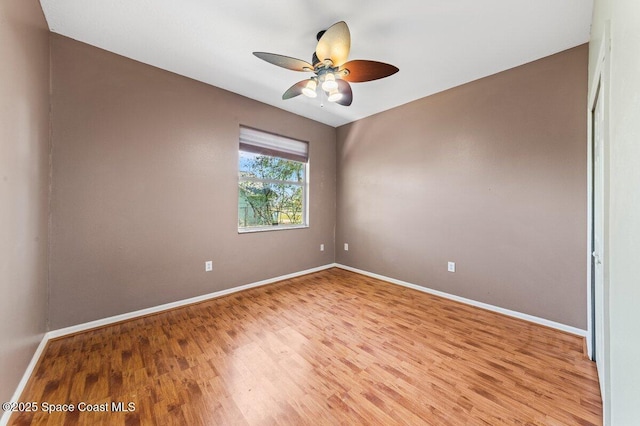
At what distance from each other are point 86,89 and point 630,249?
3.69m

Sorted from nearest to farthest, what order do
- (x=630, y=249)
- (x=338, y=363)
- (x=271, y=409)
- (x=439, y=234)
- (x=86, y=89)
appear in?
(x=630, y=249) → (x=271, y=409) → (x=338, y=363) → (x=86, y=89) → (x=439, y=234)

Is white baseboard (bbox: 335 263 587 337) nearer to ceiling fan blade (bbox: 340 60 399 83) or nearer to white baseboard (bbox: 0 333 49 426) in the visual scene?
ceiling fan blade (bbox: 340 60 399 83)

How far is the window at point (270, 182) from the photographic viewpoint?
3.38 metres

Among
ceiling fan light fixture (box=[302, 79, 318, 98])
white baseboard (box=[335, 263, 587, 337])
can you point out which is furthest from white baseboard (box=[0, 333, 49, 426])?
white baseboard (box=[335, 263, 587, 337])

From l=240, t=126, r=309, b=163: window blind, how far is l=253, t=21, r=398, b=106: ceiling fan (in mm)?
1373

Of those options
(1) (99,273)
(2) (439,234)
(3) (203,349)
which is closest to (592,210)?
(2) (439,234)

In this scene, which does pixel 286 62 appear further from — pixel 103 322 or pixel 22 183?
pixel 103 322

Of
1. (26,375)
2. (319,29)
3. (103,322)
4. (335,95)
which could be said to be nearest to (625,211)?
(335,95)

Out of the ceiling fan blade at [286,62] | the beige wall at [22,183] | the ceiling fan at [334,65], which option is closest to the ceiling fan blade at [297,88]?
the ceiling fan at [334,65]

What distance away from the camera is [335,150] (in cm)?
449

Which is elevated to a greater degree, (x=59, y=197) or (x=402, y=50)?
(x=402, y=50)

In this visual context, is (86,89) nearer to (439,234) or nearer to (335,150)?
(335,150)

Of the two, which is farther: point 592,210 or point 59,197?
point 59,197

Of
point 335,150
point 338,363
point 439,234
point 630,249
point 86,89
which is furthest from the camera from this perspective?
point 335,150
